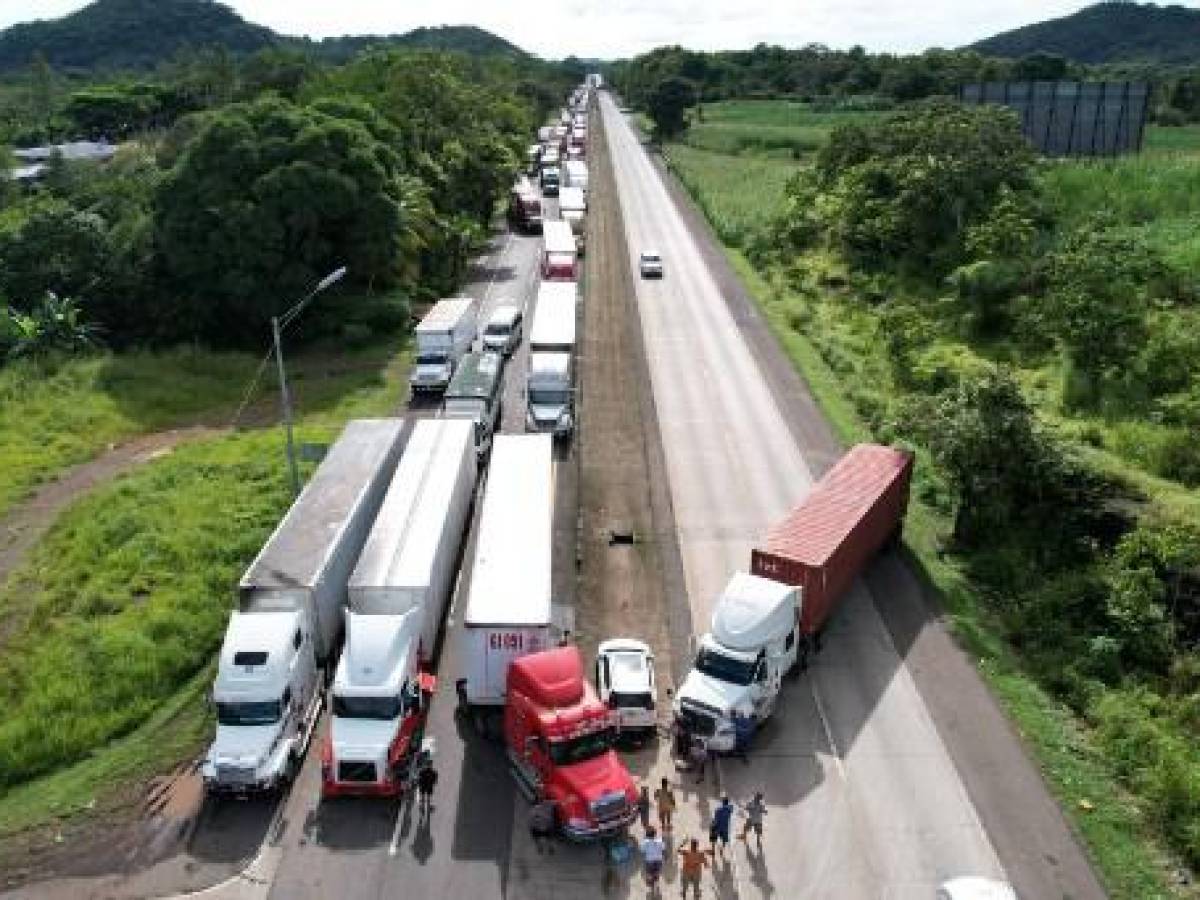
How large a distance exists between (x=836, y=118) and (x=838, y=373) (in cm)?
A: 10562

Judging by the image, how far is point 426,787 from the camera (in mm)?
21938

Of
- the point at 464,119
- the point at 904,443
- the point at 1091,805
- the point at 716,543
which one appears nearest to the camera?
the point at 1091,805

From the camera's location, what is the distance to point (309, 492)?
30000 millimetres

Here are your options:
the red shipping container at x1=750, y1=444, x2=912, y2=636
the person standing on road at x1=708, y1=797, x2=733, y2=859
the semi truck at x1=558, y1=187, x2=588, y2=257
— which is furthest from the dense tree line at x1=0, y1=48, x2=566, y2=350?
the person standing on road at x1=708, y1=797, x2=733, y2=859

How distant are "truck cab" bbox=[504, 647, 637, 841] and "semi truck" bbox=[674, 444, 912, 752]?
2.78 m

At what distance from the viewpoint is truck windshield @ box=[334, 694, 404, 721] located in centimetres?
2252

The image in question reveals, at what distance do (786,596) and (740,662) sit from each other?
214cm

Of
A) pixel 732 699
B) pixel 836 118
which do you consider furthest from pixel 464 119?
pixel 836 118

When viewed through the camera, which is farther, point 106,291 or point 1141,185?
point 1141,185

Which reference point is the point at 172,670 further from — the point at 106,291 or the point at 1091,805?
the point at 106,291

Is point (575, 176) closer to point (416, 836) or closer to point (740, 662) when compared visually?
point (740, 662)

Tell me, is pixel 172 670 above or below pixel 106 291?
below

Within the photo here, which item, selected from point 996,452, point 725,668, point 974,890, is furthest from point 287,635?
point 996,452

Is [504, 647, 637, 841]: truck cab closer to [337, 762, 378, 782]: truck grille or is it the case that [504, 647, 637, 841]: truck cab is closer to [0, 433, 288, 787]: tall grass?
[337, 762, 378, 782]: truck grille
